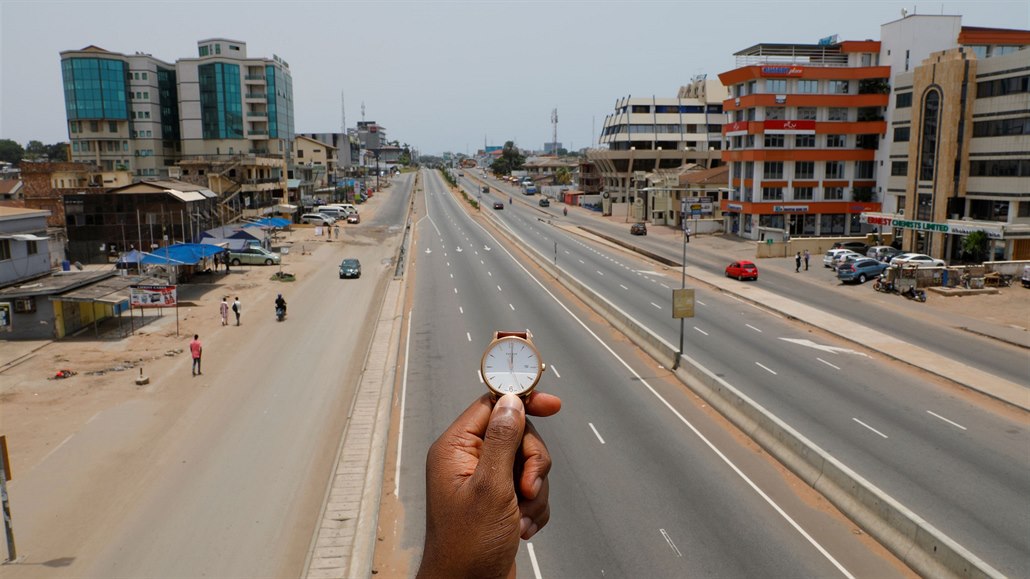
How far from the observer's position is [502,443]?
4066 mm

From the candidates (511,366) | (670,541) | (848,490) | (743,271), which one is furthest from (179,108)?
(511,366)

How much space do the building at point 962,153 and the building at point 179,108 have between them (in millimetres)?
83498

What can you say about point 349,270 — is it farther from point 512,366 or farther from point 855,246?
point 512,366

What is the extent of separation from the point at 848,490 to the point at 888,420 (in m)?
7.77

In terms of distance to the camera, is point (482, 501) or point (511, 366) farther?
point (511, 366)

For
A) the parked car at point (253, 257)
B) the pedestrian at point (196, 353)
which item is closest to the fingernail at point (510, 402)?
the pedestrian at point (196, 353)

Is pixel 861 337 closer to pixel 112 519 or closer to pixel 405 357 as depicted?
pixel 405 357

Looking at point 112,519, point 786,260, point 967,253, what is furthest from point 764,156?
point 112,519

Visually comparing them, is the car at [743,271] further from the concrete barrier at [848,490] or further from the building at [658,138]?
the building at [658,138]

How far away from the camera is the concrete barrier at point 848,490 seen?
14109mm

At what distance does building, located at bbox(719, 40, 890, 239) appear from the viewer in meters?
75.4

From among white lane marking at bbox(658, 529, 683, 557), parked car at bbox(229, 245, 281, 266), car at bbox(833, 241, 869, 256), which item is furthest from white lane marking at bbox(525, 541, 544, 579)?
car at bbox(833, 241, 869, 256)

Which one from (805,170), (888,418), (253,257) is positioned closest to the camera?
(888,418)

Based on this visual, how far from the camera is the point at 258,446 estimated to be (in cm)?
2280
